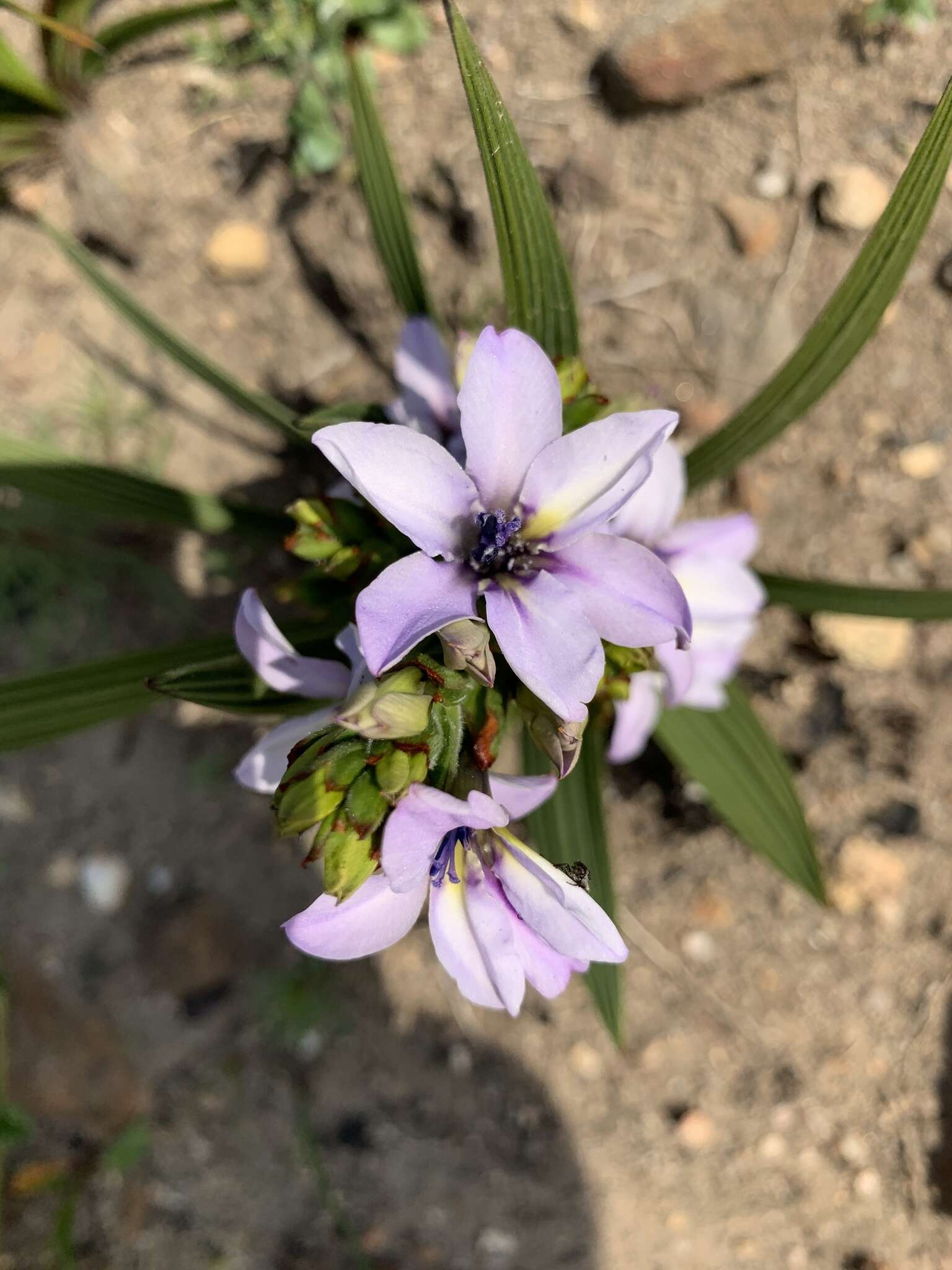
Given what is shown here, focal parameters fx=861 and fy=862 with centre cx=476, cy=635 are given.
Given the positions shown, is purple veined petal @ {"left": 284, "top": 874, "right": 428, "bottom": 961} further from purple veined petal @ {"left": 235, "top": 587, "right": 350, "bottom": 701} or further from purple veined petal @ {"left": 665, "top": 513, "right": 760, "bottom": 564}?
purple veined petal @ {"left": 665, "top": 513, "right": 760, "bottom": 564}

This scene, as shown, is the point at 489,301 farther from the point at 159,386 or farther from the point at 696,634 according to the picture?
the point at 696,634

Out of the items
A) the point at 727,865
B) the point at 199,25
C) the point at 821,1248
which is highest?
the point at 199,25

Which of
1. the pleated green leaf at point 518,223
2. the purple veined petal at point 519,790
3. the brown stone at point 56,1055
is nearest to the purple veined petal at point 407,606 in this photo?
the purple veined petal at point 519,790

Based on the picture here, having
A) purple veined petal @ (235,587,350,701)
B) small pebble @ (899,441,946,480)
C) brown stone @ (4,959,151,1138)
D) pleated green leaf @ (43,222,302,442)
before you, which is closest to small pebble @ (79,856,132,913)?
brown stone @ (4,959,151,1138)

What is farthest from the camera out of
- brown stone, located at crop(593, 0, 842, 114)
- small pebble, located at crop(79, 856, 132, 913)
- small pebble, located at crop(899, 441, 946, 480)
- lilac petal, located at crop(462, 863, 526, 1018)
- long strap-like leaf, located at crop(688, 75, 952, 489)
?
small pebble, located at crop(79, 856, 132, 913)

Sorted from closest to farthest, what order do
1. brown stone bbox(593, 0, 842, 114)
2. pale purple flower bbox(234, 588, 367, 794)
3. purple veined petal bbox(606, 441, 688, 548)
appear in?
1. pale purple flower bbox(234, 588, 367, 794)
2. purple veined petal bbox(606, 441, 688, 548)
3. brown stone bbox(593, 0, 842, 114)

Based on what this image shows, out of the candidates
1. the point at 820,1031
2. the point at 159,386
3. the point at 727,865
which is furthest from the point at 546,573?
the point at 820,1031
